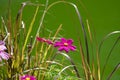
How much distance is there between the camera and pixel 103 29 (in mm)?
2736

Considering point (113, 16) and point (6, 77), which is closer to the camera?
point (6, 77)

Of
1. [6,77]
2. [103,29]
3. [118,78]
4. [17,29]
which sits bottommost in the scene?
[118,78]

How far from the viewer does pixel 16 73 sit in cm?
142

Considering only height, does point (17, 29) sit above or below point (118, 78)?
Answer: above

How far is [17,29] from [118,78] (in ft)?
4.22

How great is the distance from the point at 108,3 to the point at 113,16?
0.11 m

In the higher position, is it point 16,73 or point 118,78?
point 16,73

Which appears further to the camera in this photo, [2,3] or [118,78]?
[2,3]

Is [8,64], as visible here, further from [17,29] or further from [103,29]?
[103,29]

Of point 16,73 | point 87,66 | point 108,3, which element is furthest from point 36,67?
point 108,3

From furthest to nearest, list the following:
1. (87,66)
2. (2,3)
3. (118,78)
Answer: (2,3) → (118,78) → (87,66)

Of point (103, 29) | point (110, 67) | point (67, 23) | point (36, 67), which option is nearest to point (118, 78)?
point (110, 67)

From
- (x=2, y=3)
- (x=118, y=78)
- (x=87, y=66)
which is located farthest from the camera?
(x=2, y=3)

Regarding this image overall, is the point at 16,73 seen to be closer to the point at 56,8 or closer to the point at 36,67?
the point at 36,67
